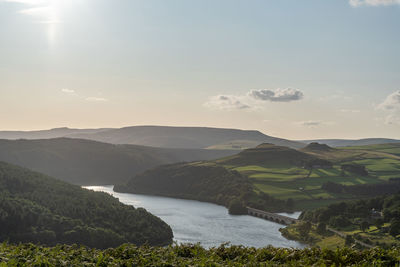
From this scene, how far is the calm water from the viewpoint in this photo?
121037 millimetres

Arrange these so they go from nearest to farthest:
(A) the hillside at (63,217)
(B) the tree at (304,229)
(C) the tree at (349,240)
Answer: (C) the tree at (349,240) < (A) the hillside at (63,217) < (B) the tree at (304,229)

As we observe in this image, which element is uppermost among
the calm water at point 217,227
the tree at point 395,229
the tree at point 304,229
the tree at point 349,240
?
the tree at point 395,229

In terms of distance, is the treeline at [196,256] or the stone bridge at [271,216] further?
the stone bridge at [271,216]

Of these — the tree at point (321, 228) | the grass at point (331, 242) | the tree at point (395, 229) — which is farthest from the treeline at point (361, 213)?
the grass at point (331, 242)

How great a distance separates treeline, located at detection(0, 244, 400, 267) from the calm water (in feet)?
282

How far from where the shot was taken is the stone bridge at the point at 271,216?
153625mm

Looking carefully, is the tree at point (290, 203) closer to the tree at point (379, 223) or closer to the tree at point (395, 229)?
the tree at point (379, 223)

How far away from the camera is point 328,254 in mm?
21016

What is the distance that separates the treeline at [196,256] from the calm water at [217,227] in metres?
85.8

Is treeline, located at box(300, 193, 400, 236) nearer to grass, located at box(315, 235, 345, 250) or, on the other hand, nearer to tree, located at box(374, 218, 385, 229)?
tree, located at box(374, 218, 385, 229)

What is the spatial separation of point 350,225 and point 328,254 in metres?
105

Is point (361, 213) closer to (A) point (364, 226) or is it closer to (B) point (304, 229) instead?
(A) point (364, 226)

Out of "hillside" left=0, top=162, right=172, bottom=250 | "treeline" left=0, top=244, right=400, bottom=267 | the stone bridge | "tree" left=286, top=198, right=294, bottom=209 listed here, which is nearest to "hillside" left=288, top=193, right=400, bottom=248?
the stone bridge

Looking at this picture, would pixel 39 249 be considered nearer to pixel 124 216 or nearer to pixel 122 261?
pixel 122 261
